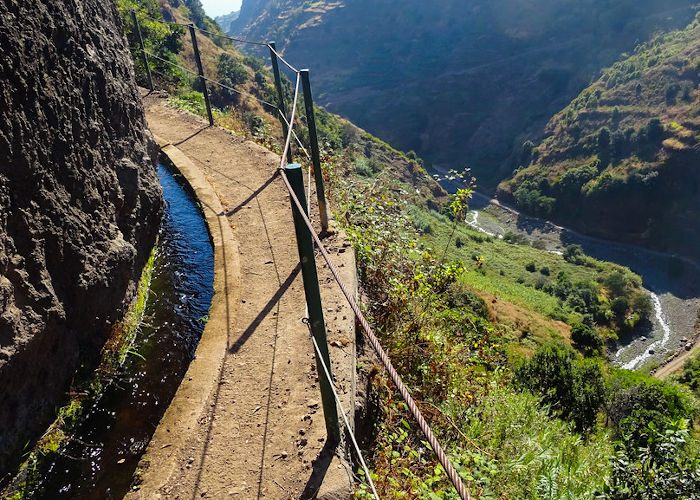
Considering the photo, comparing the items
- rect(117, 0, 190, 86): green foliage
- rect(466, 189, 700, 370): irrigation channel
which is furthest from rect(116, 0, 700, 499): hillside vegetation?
rect(466, 189, 700, 370): irrigation channel

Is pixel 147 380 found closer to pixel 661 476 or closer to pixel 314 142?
pixel 314 142

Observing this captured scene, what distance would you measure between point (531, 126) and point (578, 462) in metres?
74.6

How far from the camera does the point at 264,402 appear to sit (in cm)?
336

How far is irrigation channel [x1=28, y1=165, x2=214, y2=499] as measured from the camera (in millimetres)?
3025

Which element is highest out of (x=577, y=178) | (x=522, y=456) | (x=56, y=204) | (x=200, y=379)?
(x=577, y=178)

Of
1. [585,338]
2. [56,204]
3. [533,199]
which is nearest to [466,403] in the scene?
[56,204]

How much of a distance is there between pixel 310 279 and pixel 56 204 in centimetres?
232

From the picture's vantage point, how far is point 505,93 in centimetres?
8112

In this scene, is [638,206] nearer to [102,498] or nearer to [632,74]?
[632,74]

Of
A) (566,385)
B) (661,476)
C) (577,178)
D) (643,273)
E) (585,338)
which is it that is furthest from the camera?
(577,178)

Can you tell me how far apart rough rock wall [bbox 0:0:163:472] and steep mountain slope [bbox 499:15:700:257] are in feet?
171

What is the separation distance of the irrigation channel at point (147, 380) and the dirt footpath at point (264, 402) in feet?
1.10

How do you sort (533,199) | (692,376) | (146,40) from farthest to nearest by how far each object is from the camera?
(533,199) < (692,376) < (146,40)

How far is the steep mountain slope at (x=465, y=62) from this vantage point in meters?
73.9
